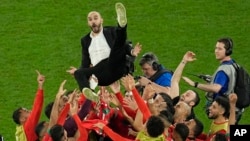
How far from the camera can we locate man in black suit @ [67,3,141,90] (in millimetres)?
12219

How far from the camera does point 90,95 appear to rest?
11.6 metres

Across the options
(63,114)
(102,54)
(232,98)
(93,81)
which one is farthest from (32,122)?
(232,98)

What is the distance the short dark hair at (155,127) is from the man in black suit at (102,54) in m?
1.86

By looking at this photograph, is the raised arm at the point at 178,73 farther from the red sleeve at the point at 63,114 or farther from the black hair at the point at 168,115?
the red sleeve at the point at 63,114

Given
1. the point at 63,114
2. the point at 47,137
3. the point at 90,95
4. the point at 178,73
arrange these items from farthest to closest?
the point at 178,73, the point at 90,95, the point at 63,114, the point at 47,137

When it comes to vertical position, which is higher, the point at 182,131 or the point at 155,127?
the point at 155,127

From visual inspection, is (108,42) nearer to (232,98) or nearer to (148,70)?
(148,70)

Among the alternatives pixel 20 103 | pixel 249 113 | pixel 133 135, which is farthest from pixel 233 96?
pixel 20 103

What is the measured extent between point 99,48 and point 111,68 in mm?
337

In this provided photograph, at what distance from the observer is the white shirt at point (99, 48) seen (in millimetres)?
12391

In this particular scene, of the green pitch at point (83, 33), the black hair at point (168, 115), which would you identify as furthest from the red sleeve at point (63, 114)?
the green pitch at point (83, 33)

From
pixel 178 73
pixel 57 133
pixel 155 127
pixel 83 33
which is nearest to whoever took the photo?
pixel 155 127

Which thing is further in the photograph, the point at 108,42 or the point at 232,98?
the point at 108,42

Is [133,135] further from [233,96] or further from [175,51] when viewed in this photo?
[175,51]
